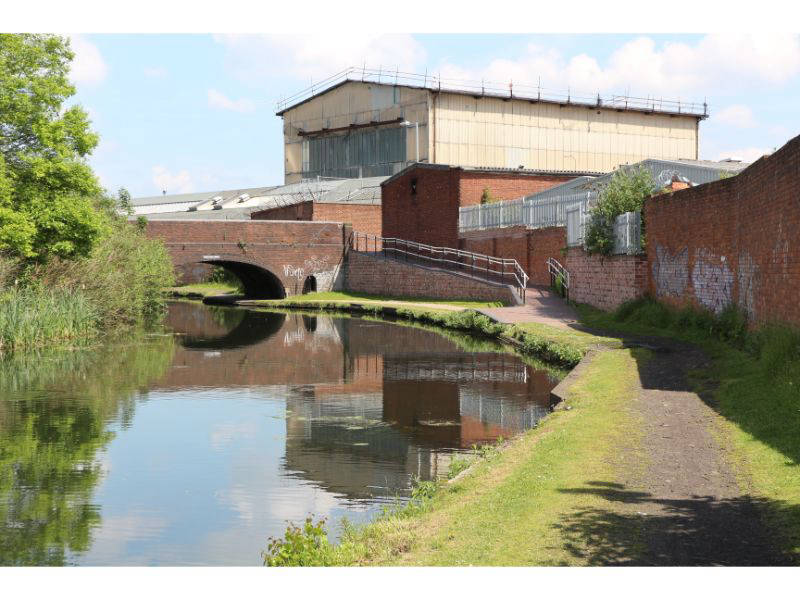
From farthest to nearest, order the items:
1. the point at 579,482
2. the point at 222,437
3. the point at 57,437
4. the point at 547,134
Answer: the point at 547,134, the point at 222,437, the point at 57,437, the point at 579,482

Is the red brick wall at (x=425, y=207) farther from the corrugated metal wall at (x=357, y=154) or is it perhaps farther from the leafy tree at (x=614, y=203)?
the leafy tree at (x=614, y=203)

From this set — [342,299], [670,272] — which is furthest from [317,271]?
[670,272]

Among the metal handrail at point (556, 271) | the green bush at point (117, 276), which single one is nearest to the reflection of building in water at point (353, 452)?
the green bush at point (117, 276)

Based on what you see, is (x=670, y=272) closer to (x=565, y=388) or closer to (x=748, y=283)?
(x=748, y=283)

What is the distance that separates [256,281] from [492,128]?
15.5 metres

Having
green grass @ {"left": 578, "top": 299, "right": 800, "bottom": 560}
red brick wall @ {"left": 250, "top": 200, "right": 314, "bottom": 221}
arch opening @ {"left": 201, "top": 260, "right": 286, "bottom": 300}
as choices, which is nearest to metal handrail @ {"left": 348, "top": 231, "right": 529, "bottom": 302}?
red brick wall @ {"left": 250, "top": 200, "right": 314, "bottom": 221}

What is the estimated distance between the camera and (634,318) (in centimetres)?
2320

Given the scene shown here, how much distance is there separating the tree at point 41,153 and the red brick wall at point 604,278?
13.1m

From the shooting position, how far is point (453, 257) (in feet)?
143

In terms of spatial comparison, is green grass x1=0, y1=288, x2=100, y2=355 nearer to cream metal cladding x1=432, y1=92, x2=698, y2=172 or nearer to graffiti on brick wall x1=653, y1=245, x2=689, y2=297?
graffiti on brick wall x1=653, y1=245, x2=689, y2=297

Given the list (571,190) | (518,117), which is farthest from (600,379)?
(518,117)

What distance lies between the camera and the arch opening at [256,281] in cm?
4819

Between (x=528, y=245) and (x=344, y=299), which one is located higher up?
(x=528, y=245)

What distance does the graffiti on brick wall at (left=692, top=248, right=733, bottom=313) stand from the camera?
18625 millimetres
